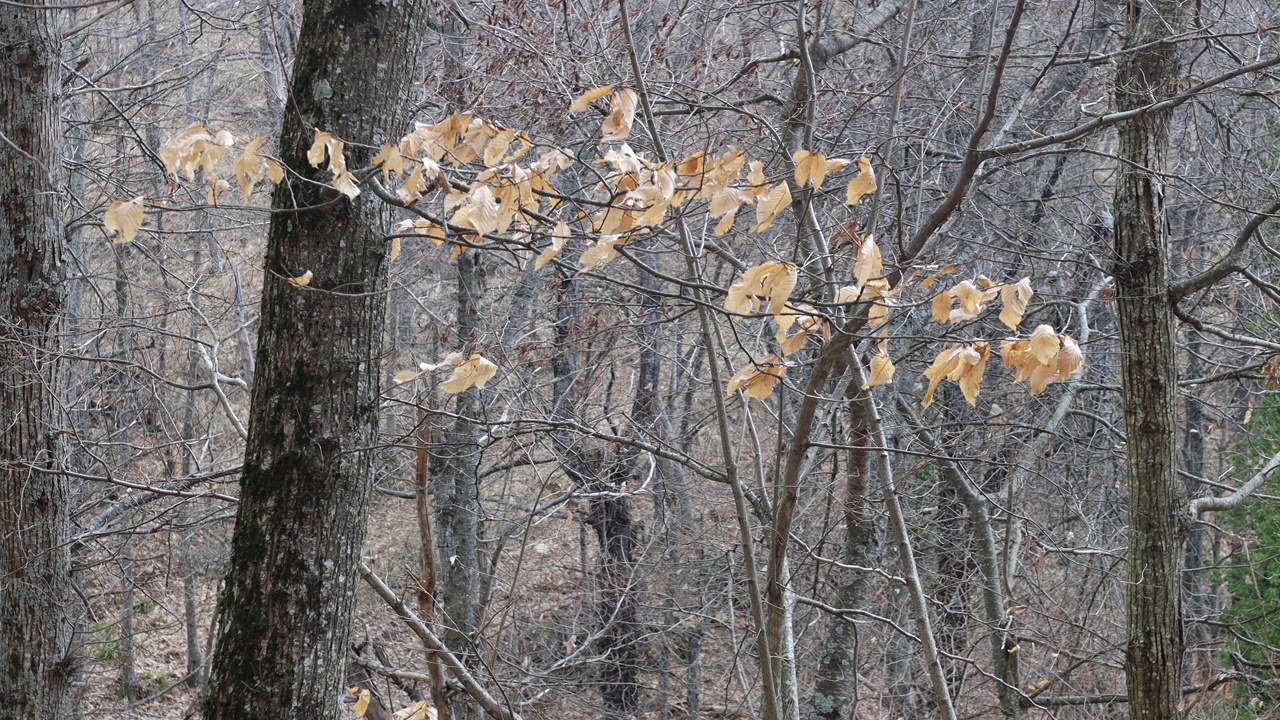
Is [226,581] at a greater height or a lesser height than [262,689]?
greater

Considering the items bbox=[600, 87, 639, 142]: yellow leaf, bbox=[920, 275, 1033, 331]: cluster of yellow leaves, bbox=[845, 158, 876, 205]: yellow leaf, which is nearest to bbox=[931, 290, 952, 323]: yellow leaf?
bbox=[920, 275, 1033, 331]: cluster of yellow leaves

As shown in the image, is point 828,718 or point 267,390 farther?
point 828,718

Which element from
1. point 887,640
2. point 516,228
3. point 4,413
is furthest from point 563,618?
point 516,228

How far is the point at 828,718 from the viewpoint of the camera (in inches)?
296

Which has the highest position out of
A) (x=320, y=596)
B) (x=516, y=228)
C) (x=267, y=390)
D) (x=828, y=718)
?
(x=516, y=228)

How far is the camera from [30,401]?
220 inches

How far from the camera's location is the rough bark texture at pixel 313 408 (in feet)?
9.78

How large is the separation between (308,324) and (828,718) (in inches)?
230

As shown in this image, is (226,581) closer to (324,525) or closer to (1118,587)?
(324,525)

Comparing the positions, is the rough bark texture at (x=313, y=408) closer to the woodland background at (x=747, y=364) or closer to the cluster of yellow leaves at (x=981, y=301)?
the woodland background at (x=747, y=364)

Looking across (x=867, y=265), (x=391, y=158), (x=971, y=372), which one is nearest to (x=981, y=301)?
(x=971, y=372)

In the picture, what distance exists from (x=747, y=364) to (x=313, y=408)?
2.26m

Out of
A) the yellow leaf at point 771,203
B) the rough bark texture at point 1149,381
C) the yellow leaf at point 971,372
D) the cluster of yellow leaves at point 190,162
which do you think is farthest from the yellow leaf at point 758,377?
the rough bark texture at point 1149,381

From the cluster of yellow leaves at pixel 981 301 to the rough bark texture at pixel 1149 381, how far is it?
269cm
